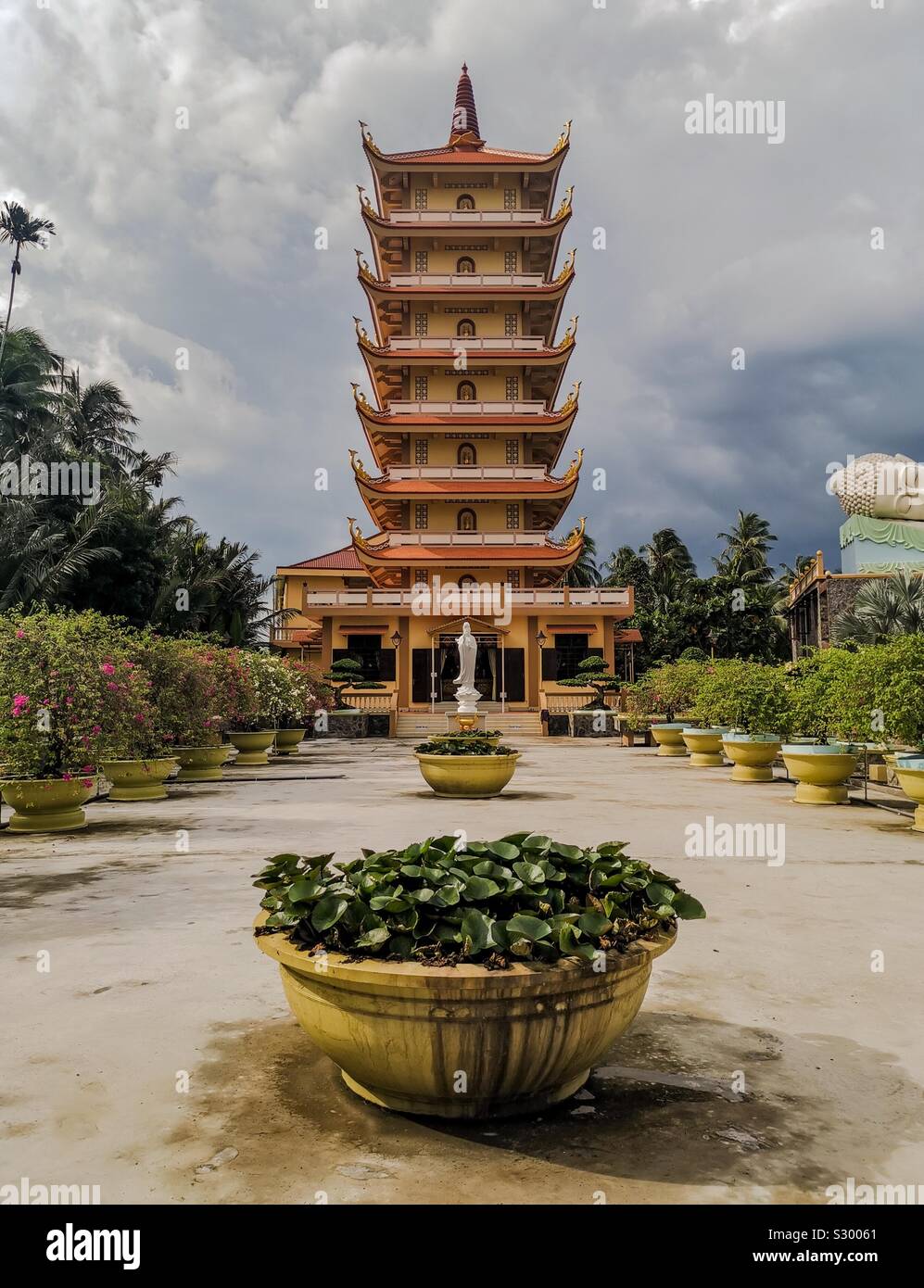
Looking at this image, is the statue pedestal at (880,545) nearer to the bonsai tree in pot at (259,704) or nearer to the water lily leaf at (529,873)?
the bonsai tree in pot at (259,704)

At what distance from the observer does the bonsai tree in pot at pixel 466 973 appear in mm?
2805

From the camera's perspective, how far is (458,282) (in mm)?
36875

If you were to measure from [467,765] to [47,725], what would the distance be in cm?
521

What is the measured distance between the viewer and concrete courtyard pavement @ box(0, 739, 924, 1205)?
266cm

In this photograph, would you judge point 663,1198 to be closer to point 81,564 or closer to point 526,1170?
point 526,1170

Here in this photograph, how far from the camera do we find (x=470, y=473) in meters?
36.3

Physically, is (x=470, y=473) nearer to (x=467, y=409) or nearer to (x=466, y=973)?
(x=467, y=409)

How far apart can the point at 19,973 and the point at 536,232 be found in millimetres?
36851

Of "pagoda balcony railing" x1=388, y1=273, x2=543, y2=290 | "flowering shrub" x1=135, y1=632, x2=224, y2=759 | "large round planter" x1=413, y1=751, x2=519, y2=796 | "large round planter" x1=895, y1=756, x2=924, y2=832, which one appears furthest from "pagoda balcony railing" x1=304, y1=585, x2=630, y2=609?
"large round planter" x1=895, y1=756, x2=924, y2=832

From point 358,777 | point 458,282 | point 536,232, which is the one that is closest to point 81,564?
point 358,777

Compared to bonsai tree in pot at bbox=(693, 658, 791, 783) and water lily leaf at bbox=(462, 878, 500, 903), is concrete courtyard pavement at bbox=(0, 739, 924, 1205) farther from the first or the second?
bonsai tree in pot at bbox=(693, 658, 791, 783)

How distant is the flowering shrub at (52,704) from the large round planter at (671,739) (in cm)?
1391
